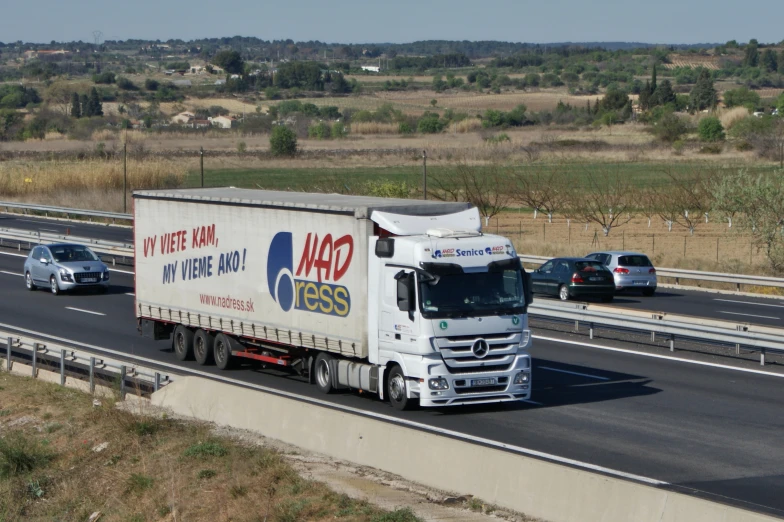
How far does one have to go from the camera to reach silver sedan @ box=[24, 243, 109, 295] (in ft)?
105

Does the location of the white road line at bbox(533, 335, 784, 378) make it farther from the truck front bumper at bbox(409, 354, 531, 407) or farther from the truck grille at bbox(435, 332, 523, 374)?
the truck grille at bbox(435, 332, 523, 374)

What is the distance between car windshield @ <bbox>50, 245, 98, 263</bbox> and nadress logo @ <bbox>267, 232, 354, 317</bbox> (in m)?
15.5

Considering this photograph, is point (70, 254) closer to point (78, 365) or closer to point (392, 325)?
point (78, 365)

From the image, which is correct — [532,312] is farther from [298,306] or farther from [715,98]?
[715,98]

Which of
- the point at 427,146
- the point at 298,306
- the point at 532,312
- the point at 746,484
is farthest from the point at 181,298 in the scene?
the point at 427,146

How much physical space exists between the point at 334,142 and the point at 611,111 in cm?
4720

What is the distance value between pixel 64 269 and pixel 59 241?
10.0m

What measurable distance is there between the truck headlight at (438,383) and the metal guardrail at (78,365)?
4.51m

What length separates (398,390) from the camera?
16594 mm

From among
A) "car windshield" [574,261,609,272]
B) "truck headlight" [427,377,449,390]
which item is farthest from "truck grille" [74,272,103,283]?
"truck headlight" [427,377,449,390]

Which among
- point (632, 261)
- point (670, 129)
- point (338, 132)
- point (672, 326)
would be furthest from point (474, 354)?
point (338, 132)

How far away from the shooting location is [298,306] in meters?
18.2

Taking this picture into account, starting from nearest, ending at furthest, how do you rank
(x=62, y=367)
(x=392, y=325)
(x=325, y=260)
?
(x=392, y=325) → (x=325, y=260) → (x=62, y=367)

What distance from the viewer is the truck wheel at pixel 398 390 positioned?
1641 centimetres
